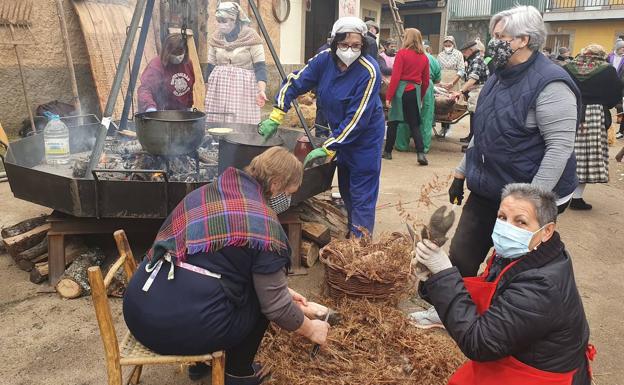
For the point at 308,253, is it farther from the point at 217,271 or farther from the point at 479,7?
the point at 479,7

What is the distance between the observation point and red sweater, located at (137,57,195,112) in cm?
503

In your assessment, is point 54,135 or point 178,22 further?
point 178,22

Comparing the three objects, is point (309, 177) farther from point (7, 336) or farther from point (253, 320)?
point (7, 336)

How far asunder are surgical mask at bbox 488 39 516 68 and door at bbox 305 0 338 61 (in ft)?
39.7

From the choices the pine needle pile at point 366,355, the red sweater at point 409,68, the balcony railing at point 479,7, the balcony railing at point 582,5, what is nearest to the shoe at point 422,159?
the red sweater at point 409,68

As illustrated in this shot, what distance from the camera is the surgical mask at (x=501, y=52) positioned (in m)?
2.58

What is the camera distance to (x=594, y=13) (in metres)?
24.6

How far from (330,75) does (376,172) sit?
33.8 inches

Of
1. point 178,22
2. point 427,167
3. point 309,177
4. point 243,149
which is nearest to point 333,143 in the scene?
point 309,177

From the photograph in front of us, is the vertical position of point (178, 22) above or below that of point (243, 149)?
above

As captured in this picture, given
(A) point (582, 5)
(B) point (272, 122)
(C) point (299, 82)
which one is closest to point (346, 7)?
(C) point (299, 82)

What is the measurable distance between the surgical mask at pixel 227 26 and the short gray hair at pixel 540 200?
13.7 feet

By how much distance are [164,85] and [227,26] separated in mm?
953

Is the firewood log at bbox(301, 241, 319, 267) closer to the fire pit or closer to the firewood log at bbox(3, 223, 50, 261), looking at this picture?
the fire pit
